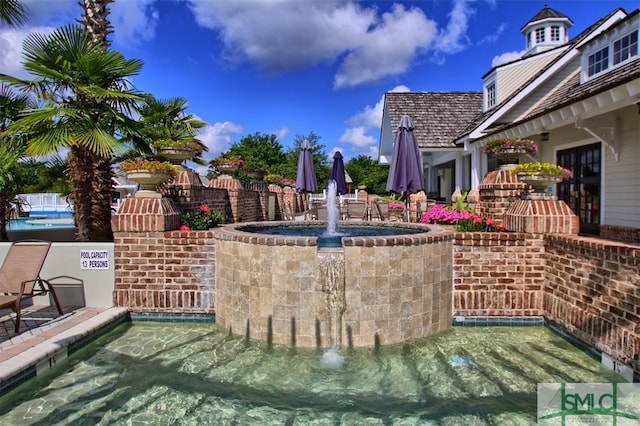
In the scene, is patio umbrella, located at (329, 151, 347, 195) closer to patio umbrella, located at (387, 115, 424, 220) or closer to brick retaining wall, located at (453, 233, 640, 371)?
patio umbrella, located at (387, 115, 424, 220)

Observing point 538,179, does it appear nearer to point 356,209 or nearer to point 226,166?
point 356,209

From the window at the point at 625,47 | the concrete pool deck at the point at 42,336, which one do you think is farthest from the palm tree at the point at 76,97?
the window at the point at 625,47

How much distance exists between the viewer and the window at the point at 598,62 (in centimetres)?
907

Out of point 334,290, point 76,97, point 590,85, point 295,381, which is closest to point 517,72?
point 590,85

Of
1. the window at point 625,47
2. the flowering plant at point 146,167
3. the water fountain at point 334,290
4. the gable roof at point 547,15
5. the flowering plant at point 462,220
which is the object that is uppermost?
the gable roof at point 547,15

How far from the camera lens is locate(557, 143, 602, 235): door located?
29.8ft

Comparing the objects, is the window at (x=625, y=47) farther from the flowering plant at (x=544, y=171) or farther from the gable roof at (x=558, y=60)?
the flowering plant at (x=544, y=171)

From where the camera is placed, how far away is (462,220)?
275 inches

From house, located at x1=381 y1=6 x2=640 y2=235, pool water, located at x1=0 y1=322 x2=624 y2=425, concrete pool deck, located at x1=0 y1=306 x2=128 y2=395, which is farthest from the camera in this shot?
house, located at x1=381 y1=6 x2=640 y2=235

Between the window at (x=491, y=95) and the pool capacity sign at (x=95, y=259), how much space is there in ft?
46.1

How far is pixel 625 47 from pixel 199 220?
9.28 m

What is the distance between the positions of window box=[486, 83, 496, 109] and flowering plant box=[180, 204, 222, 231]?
12050 millimetres

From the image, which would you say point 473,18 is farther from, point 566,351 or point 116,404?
point 116,404

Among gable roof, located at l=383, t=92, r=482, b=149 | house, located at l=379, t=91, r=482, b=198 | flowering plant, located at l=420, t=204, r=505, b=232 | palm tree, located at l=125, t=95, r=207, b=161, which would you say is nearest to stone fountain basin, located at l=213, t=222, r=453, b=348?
flowering plant, located at l=420, t=204, r=505, b=232
